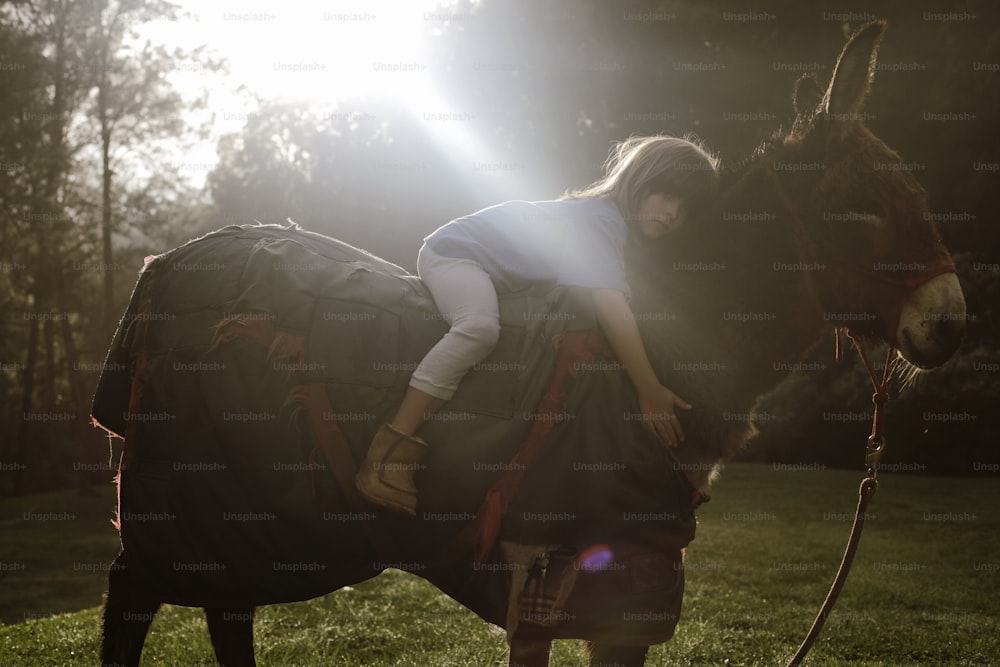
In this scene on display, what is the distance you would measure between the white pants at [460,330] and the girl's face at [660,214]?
2.10 ft

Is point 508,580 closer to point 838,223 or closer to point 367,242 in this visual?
point 838,223

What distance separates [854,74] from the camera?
3.08 metres

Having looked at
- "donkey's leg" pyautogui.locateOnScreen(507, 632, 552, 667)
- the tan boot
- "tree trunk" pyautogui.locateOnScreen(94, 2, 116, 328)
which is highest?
"tree trunk" pyautogui.locateOnScreen(94, 2, 116, 328)

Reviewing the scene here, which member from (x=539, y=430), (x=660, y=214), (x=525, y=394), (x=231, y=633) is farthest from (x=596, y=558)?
(x=231, y=633)

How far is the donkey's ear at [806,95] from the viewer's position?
3441 mm

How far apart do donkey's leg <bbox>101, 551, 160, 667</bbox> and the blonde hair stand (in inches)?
103

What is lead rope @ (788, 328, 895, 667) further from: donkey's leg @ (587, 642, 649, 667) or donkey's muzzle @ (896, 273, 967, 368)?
donkey's leg @ (587, 642, 649, 667)

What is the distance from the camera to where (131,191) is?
17.7 meters

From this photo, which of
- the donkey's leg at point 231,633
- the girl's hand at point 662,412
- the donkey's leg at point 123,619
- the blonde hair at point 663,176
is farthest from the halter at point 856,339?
the donkey's leg at point 123,619

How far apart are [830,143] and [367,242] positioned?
1960cm

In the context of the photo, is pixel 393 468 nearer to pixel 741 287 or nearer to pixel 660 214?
pixel 660 214

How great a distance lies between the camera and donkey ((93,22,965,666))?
115 inches

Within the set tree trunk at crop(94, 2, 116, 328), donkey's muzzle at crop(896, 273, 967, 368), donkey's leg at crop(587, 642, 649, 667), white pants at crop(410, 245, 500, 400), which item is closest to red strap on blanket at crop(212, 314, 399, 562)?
white pants at crop(410, 245, 500, 400)

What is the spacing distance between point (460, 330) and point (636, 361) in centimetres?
64
